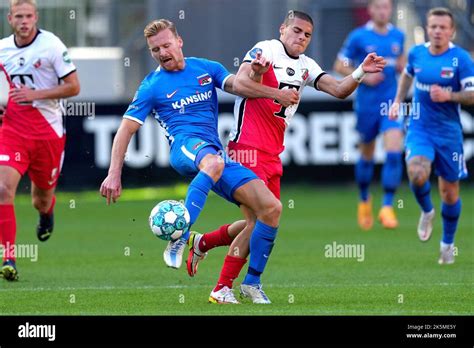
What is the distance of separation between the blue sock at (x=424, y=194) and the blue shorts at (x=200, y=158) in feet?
12.7

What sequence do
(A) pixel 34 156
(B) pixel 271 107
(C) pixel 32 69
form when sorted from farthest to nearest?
(A) pixel 34 156
(C) pixel 32 69
(B) pixel 271 107

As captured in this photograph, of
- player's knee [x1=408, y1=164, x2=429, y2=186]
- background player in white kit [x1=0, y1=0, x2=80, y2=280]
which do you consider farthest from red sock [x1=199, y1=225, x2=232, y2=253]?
player's knee [x1=408, y1=164, x2=429, y2=186]

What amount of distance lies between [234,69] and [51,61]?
1033cm

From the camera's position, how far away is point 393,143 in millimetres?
16672

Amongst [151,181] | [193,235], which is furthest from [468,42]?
[193,235]

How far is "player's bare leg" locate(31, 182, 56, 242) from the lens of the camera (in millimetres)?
13055

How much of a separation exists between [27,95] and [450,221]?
4.55 m

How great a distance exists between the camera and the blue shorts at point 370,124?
17016 mm

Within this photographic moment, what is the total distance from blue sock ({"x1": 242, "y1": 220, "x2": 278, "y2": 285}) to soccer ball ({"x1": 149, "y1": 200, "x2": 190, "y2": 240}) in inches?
32.8

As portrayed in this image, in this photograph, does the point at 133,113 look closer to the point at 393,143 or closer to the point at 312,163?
the point at 393,143

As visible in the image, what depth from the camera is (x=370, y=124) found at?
17.2 m

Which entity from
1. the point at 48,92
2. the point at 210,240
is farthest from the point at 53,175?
the point at 210,240

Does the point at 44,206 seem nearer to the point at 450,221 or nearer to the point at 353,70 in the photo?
the point at 450,221

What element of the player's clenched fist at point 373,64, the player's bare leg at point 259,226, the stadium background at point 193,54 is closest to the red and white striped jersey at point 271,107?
the player's clenched fist at point 373,64
